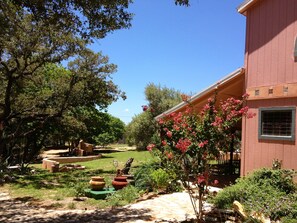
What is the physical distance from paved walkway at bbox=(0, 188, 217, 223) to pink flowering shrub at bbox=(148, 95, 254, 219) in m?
1.27

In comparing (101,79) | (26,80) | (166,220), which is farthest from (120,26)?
(26,80)

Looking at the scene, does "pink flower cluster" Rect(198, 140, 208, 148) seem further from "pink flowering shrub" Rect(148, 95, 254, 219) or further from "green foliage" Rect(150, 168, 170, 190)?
"green foliage" Rect(150, 168, 170, 190)

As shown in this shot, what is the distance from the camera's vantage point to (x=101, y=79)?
60.3 ft

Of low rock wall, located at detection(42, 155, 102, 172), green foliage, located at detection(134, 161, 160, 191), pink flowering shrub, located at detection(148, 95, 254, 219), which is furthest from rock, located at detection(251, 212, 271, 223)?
low rock wall, located at detection(42, 155, 102, 172)

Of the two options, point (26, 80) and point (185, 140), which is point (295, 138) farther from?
point (26, 80)

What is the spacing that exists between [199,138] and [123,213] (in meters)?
3.38

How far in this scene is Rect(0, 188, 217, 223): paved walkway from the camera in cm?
796

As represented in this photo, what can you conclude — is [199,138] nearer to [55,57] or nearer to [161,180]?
[161,180]

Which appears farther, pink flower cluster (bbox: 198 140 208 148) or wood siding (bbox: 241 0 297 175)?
wood siding (bbox: 241 0 297 175)

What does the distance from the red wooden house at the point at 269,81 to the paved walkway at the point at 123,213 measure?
103 inches

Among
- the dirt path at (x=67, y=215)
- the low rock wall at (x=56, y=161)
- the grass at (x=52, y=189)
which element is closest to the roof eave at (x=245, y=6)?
the dirt path at (x=67, y=215)

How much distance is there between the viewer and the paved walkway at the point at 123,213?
7.96 m

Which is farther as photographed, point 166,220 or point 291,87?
point 291,87

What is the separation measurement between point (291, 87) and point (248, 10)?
3222mm
